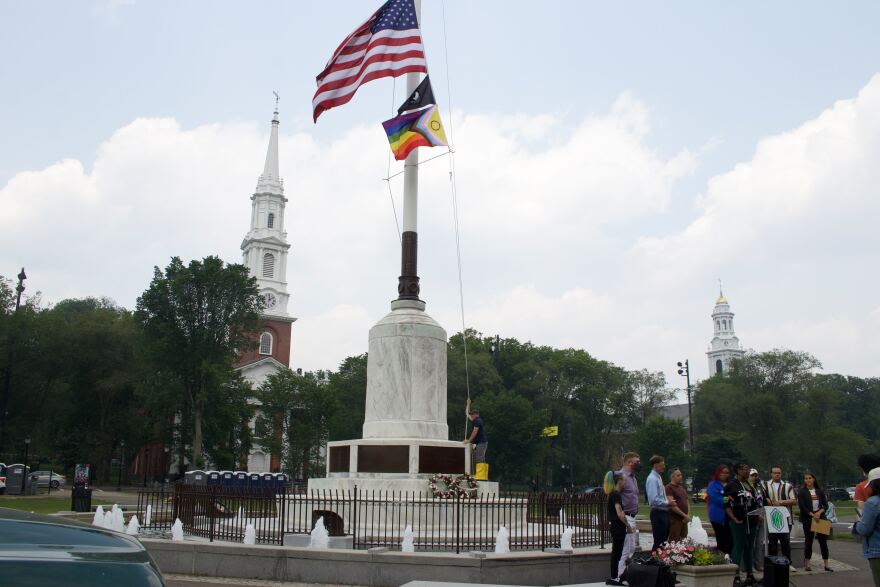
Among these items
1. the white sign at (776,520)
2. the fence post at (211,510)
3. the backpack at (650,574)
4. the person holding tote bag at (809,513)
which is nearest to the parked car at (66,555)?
the backpack at (650,574)

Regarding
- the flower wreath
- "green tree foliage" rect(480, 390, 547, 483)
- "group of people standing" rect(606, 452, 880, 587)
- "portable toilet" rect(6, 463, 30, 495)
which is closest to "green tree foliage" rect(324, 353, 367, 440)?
"green tree foliage" rect(480, 390, 547, 483)

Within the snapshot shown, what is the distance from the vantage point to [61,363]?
52688 millimetres

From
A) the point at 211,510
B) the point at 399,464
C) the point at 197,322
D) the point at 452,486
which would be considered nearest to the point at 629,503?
the point at 452,486

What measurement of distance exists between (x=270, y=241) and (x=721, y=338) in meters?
94.5

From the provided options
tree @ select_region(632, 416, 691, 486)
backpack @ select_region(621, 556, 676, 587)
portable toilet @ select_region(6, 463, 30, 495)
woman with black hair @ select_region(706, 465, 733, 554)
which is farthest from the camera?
tree @ select_region(632, 416, 691, 486)

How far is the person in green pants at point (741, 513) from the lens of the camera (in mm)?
12312

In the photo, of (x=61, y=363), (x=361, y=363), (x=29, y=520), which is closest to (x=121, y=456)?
(x=61, y=363)

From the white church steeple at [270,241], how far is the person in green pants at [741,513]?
65.8 meters

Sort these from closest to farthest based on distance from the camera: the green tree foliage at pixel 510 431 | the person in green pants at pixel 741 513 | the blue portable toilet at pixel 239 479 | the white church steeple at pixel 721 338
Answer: the person in green pants at pixel 741 513
the blue portable toilet at pixel 239 479
the green tree foliage at pixel 510 431
the white church steeple at pixel 721 338

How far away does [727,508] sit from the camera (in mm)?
12289

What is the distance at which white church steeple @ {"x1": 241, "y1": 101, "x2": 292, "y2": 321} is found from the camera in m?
74.9

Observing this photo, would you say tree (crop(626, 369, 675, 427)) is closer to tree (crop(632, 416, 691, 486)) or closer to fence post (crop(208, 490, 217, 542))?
tree (crop(632, 416, 691, 486))

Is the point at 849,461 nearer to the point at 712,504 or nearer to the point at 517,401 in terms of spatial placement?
the point at 517,401

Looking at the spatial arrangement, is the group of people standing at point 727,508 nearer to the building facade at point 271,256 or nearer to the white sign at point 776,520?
the white sign at point 776,520
